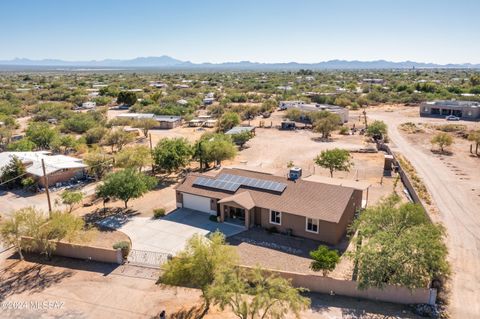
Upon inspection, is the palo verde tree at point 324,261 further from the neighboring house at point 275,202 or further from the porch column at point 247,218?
the porch column at point 247,218

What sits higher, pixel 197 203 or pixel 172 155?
pixel 172 155

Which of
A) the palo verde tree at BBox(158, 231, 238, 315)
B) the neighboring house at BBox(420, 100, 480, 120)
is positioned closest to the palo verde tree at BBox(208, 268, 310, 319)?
the palo verde tree at BBox(158, 231, 238, 315)

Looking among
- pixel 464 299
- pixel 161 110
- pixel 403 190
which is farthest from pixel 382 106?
pixel 464 299

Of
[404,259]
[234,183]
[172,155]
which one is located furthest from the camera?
[172,155]

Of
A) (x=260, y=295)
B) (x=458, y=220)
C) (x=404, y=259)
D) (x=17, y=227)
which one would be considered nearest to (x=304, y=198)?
(x=404, y=259)

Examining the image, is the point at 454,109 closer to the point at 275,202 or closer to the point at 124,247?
the point at 275,202

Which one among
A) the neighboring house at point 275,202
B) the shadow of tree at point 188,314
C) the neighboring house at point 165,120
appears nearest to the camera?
the shadow of tree at point 188,314

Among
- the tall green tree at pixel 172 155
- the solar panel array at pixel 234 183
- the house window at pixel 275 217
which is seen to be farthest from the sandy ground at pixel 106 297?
the tall green tree at pixel 172 155

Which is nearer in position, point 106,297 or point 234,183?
point 106,297
